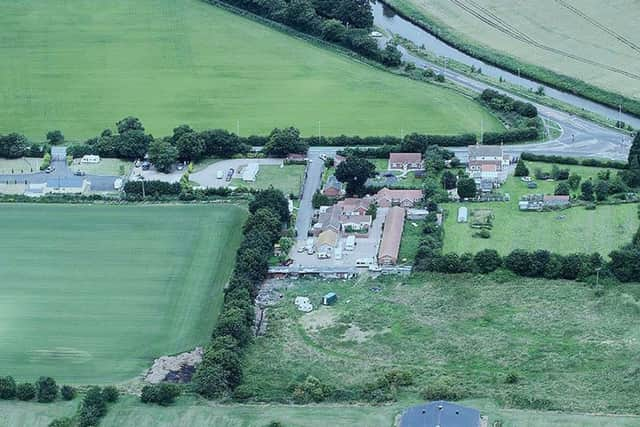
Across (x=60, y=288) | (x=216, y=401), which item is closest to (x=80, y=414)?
(x=216, y=401)

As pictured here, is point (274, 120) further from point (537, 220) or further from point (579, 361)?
point (579, 361)

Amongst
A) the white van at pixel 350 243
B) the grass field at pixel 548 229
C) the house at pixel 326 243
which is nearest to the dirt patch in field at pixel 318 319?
the house at pixel 326 243

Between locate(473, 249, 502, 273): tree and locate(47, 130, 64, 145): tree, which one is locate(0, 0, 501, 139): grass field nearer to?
locate(47, 130, 64, 145): tree

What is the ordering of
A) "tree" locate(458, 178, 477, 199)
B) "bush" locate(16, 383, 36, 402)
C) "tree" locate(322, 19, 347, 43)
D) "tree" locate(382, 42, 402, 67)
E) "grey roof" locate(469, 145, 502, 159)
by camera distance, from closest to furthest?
"bush" locate(16, 383, 36, 402) → "tree" locate(458, 178, 477, 199) → "grey roof" locate(469, 145, 502, 159) → "tree" locate(382, 42, 402, 67) → "tree" locate(322, 19, 347, 43)

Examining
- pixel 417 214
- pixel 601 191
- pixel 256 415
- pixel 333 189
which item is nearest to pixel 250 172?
pixel 333 189

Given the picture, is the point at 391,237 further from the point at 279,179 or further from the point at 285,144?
the point at 285,144

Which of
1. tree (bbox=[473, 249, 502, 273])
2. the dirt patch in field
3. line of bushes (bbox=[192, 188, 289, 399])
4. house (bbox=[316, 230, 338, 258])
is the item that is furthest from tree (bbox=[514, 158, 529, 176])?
the dirt patch in field
